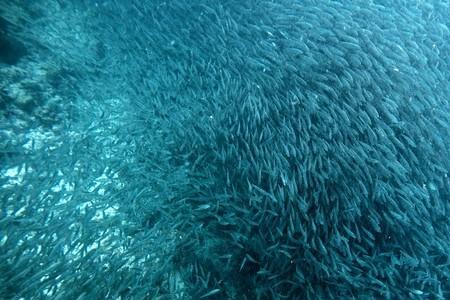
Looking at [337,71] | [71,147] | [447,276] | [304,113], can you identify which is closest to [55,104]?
[71,147]

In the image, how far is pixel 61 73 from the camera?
27.9 feet

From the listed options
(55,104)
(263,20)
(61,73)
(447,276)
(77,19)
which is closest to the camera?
(447,276)

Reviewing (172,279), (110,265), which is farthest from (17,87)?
(172,279)

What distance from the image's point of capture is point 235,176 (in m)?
6.93

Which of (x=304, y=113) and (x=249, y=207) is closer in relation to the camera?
(x=249, y=207)

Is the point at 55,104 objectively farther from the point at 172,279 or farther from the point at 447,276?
the point at 447,276

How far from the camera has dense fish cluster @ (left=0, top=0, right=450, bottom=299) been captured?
558 cm

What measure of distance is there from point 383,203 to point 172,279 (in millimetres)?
4563

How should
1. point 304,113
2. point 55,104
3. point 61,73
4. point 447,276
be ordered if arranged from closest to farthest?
point 447,276
point 304,113
point 55,104
point 61,73

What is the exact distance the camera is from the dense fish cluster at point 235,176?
5582 mm

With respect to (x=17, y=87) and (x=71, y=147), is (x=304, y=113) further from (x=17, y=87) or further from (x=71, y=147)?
(x=17, y=87)

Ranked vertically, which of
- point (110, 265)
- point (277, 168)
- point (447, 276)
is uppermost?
point (277, 168)

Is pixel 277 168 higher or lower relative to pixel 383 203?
higher

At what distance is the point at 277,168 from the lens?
6621 millimetres
